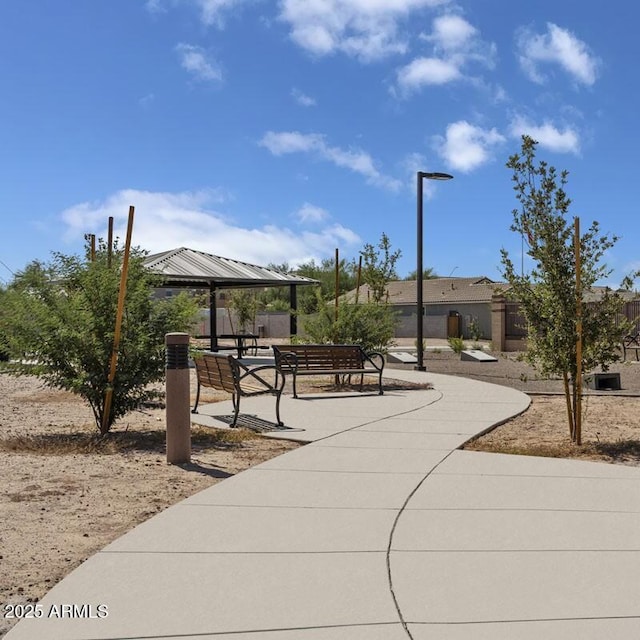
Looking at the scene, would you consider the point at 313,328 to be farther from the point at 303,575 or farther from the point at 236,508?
the point at 303,575

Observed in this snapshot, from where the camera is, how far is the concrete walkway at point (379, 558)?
12.2ft

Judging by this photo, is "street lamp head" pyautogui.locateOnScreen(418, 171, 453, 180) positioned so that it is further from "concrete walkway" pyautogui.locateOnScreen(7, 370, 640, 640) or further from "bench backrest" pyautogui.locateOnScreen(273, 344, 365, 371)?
"concrete walkway" pyautogui.locateOnScreen(7, 370, 640, 640)

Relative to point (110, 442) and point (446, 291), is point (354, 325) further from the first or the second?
point (446, 291)

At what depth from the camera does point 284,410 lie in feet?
38.5

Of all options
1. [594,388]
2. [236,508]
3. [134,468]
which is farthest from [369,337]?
[236,508]

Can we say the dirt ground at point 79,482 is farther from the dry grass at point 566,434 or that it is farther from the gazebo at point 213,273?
the gazebo at point 213,273

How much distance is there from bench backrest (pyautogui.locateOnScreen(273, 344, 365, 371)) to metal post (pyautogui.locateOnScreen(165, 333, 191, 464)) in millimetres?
6281

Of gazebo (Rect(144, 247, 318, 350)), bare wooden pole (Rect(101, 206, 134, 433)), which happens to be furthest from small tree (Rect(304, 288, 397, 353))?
bare wooden pole (Rect(101, 206, 134, 433))

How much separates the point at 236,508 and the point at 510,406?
289 inches

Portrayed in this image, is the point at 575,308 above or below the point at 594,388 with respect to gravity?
above

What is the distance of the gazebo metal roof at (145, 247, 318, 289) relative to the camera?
24.8 metres

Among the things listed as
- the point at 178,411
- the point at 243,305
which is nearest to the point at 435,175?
the point at 178,411

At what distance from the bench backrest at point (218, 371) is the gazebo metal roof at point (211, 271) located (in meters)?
11.6

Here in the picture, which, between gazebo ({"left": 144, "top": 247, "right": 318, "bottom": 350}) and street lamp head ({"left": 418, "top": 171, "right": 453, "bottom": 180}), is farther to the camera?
gazebo ({"left": 144, "top": 247, "right": 318, "bottom": 350})
